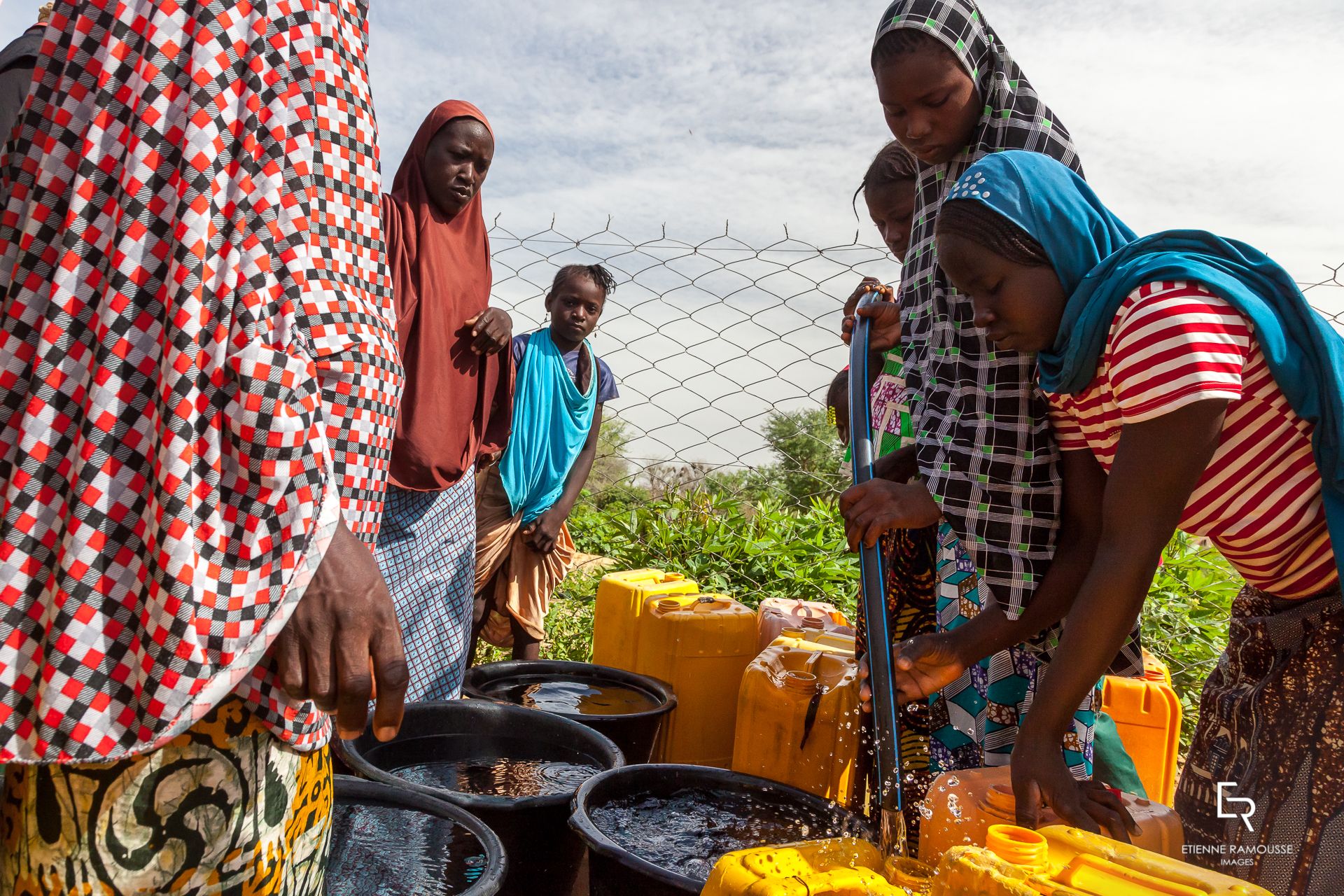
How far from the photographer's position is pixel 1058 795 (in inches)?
52.9

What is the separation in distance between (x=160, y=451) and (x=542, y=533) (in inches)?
123

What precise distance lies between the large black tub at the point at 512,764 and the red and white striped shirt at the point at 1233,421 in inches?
51.3

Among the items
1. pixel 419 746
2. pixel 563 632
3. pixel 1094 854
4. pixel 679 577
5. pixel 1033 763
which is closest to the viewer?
pixel 1094 854

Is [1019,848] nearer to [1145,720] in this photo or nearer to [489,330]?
[1145,720]

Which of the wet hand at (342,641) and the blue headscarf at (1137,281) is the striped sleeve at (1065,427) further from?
the wet hand at (342,641)

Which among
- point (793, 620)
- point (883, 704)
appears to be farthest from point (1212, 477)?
point (793, 620)

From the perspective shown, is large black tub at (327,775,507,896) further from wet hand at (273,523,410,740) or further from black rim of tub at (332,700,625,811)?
wet hand at (273,523,410,740)

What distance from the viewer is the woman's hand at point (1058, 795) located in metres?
1.34

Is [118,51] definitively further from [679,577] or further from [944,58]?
[679,577]

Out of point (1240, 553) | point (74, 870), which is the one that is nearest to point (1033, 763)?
point (1240, 553)

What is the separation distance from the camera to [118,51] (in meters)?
0.85

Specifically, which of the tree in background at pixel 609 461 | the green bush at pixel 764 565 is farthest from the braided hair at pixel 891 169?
the tree in background at pixel 609 461

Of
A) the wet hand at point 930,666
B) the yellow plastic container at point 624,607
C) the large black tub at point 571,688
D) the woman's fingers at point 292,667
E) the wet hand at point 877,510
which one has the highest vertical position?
the wet hand at point 877,510

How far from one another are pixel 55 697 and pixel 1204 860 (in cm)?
157
